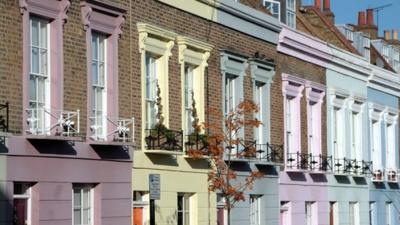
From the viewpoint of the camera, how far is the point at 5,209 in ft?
69.4

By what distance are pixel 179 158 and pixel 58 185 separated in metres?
5.94

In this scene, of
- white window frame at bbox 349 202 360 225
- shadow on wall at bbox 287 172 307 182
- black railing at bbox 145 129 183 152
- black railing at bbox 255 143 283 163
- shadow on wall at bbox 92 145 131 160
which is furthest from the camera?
white window frame at bbox 349 202 360 225

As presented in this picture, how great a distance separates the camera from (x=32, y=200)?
2219cm

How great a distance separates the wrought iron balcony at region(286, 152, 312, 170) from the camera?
36062 millimetres

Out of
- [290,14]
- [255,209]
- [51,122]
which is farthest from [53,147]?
[290,14]

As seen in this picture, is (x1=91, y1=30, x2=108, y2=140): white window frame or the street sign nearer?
the street sign

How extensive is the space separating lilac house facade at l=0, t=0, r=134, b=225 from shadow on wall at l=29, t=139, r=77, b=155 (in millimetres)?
20

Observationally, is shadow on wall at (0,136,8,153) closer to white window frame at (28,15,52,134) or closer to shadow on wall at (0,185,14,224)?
shadow on wall at (0,185,14,224)

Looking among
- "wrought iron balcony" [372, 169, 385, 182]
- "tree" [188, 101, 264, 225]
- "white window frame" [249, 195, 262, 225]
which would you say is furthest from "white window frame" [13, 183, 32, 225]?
"wrought iron balcony" [372, 169, 385, 182]

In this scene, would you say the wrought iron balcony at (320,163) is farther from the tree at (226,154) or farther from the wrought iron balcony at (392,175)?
the tree at (226,154)

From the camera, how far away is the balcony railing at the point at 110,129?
2438 centimetres

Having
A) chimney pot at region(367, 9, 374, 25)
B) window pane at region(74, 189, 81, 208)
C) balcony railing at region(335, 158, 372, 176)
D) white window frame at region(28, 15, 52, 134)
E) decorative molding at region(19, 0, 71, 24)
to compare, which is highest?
chimney pot at region(367, 9, 374, 25)

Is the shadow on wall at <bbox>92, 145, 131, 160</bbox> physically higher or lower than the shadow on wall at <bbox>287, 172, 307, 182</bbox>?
higher

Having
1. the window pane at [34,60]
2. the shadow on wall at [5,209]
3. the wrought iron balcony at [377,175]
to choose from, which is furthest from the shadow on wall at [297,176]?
the shadow on wall at [5,209]
